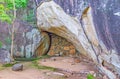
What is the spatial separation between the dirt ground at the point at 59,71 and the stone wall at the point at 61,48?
1095 mm

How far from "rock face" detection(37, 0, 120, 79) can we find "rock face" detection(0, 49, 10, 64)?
1.92m

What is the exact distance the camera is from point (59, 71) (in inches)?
330

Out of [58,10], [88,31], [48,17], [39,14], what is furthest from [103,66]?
[39,14]

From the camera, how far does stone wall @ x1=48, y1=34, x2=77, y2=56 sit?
1079cm

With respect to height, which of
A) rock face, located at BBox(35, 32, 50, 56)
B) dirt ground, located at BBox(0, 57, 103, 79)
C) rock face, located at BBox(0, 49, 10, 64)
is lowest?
dirt ground, located at BBox(0, 57, 103, 79)

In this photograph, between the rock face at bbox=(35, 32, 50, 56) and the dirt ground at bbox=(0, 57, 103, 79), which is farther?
the rock face at bbox=(35, 32, 50, 56)

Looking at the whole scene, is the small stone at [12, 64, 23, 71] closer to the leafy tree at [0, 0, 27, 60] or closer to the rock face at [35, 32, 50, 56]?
the leafy tree at [0, 0, 27, 60]

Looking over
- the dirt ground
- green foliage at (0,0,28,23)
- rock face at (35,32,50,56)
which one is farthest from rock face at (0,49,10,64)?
rock face at (35,32,50,56)

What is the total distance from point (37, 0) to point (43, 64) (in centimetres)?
256

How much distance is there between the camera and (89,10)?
6660 millimetres

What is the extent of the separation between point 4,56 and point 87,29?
3912mm

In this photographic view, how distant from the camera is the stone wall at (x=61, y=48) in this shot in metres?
10.8

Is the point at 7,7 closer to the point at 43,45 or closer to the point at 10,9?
the point at 10,9

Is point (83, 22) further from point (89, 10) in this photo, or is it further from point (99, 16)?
point (99, 16)
